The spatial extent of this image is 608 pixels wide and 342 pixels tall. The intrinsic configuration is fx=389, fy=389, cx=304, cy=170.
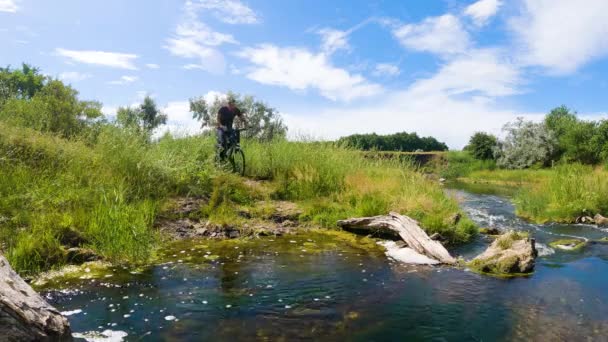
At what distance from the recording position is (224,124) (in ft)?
42.9

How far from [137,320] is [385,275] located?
368cm

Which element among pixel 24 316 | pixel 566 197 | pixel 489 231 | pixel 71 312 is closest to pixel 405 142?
pixel 566 197

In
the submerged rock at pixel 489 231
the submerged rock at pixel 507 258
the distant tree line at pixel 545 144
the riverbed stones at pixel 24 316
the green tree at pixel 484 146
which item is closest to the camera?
the riverbed stones at pixel 24 316

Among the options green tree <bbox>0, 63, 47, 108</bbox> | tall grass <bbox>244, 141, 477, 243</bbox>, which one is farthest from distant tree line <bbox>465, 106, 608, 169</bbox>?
green tree <bbox>0, 63, 47, 108</bbox>

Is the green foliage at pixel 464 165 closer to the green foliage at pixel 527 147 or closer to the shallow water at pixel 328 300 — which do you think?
the green foliage at pixel 527 147

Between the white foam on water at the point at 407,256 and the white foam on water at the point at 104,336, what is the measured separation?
4.85m

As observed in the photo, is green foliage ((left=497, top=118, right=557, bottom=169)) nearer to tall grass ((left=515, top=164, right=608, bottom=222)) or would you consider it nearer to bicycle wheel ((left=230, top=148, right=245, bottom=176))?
tall grass ((left=515, top=164, right=608, bottom=222))

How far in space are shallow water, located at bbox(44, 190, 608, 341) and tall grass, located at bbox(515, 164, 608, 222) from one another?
603 centimetres

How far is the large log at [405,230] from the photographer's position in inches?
285

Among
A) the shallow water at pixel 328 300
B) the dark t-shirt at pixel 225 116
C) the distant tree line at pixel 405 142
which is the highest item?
the distant tree line at pixel 405 142

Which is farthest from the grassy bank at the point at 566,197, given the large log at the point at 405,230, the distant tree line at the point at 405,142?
the distant tree line at the point at 405,142

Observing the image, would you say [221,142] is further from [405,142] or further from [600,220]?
[405,142]

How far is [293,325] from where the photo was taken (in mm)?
4250

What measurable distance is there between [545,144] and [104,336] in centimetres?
4482
